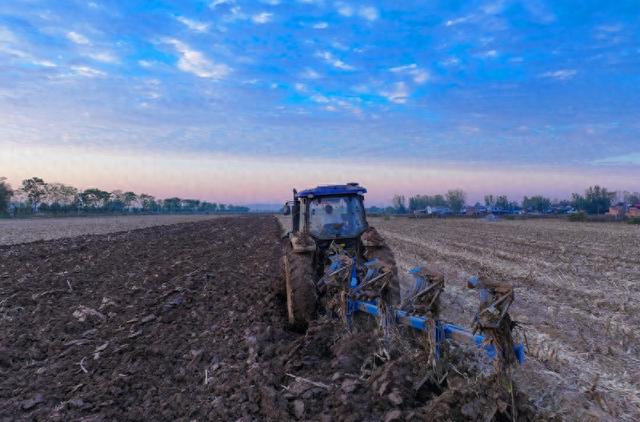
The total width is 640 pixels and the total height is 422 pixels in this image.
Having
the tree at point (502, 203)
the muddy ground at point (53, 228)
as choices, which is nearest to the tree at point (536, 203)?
the tree at point (502, 203)

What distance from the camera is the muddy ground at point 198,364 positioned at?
166 inches

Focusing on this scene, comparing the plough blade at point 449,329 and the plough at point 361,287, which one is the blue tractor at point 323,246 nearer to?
the plough at point 361,287

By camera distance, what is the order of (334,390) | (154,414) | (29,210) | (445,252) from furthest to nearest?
(29,210) < (445,252) < (154,414) < (334,390)

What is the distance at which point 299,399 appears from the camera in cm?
453

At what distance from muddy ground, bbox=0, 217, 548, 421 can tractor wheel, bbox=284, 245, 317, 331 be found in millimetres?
320

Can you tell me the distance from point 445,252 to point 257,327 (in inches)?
526

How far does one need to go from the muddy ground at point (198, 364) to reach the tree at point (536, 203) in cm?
12632

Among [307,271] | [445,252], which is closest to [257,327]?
[307,271]

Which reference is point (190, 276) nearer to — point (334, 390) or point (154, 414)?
point (154, 414)

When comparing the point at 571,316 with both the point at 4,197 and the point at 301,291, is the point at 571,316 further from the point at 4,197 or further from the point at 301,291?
the point at 4,197

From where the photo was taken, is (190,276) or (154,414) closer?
(154,414)

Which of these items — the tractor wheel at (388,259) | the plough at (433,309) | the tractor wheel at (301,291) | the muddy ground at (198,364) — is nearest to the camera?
the plough at (433,309)

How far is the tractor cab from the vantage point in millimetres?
8011

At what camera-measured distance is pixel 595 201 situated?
97688 millimetres
